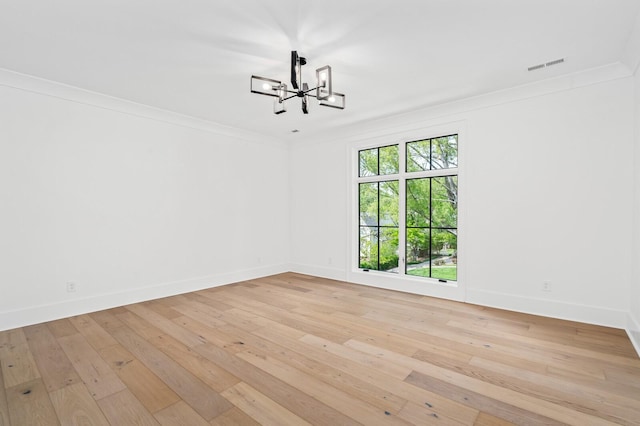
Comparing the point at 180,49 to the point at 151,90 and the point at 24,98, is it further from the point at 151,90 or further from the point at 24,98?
the point at 24,98

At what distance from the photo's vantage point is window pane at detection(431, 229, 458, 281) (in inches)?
174

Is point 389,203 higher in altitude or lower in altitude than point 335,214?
higher

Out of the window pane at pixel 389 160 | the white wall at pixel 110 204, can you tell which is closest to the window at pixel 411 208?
the window pane at pixel 389 160

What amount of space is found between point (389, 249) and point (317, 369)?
3038mm

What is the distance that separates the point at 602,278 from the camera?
10.8ft

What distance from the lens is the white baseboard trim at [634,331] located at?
8.89 ft

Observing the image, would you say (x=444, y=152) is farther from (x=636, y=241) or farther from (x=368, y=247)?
(x=636, y=241)

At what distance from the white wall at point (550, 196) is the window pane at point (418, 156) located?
28cm

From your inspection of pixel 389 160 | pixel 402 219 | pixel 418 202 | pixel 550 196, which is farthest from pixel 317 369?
pixel 389 160

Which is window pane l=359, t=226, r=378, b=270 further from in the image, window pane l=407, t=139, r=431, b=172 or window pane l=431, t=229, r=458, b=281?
window pane l=407, t=139, r=431, b=172

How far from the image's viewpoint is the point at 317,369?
2.42 m

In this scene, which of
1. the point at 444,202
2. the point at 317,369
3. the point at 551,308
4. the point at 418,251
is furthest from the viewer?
the point at 418,251

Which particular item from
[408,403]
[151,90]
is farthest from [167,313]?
[408,403]

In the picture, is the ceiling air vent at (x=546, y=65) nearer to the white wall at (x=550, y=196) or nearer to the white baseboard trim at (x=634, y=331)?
the white wall at (x=550, y=196)
